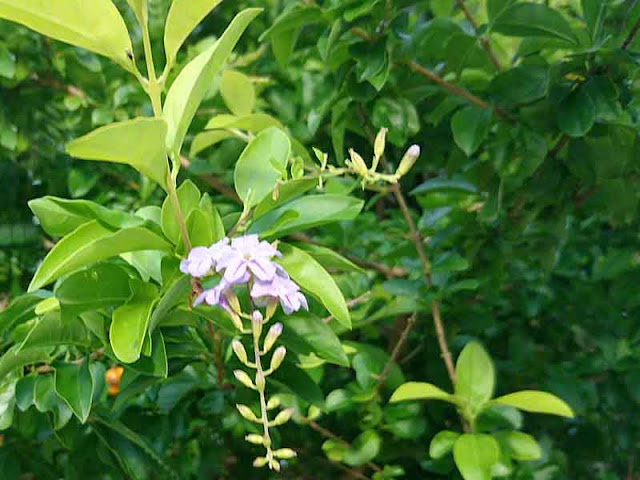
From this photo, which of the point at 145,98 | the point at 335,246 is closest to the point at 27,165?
the point at 145,98

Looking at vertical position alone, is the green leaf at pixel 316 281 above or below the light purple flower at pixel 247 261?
below

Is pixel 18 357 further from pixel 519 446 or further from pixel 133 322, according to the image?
pixel 519 446

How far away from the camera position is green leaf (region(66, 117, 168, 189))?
0.61 meters

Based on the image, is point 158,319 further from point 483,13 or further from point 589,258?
point 589,258

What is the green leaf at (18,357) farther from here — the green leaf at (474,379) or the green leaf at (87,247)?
the green leaf at (474,379)

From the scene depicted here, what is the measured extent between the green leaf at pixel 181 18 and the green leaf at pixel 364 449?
557 millimetres

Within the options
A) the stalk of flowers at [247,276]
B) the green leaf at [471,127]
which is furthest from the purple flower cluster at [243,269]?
the green leaf at [471,127]

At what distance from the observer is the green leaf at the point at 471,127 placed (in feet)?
3.43

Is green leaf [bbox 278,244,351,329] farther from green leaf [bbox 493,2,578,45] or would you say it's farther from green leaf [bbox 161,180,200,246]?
green leaf [bbox 493,2,578,45]

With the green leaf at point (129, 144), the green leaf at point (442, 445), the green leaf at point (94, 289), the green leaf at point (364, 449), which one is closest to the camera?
the green leaf at point (129, 144)

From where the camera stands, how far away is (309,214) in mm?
794

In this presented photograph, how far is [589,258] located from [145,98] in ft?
2.60

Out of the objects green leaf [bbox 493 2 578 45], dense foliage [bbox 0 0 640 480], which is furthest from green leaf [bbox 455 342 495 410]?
green leaf [bbox 493 2 578 45]

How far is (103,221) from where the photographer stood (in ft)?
2.36
